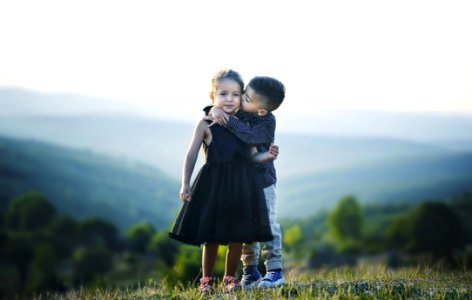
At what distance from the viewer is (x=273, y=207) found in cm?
643

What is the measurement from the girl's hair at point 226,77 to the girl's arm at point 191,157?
412mm

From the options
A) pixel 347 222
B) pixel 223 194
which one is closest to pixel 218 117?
pixel 223 194

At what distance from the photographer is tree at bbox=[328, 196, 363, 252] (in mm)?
69312

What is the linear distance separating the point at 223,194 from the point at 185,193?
37 cm

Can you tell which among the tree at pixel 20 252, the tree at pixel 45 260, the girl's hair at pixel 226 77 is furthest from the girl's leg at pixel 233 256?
the tree at pixel 20 252

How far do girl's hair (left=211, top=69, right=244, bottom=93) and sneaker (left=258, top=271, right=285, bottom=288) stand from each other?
1911mm

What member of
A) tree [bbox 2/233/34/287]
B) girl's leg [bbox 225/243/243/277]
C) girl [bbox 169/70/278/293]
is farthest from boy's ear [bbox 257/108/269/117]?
tree [bbox 2/233/34/287]

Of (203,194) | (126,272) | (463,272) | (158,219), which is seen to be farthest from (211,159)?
(158,219)

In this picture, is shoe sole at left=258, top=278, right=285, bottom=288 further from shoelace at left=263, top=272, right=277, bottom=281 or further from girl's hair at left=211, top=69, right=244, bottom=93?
girl's hair at left=211, top=69, right=244, bottom=93

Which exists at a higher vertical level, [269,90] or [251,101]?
[269,90]

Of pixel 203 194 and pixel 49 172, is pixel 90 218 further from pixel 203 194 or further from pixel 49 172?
pixel 203 194

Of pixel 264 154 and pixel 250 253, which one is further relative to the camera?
pixel 250 253

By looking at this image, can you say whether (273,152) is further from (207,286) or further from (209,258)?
(207,286)

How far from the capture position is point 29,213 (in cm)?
7538
